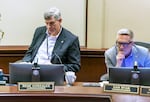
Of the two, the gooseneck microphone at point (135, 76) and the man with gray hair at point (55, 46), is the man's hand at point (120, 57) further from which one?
the gooseneck microphone at point (135, 76)

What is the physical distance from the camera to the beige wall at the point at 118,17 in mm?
4605

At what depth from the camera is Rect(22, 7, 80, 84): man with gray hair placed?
11.6ft

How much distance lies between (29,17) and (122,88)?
2.90m

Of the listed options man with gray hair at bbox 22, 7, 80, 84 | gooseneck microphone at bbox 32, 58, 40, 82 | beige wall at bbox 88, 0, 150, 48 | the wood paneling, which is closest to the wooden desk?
gooseneck microphone at bbox 32, 58, 40, 82

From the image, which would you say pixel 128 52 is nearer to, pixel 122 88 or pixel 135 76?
pixel 135 76

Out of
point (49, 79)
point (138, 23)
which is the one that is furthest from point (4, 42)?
point (49, 79)

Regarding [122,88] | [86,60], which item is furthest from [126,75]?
[86,60]

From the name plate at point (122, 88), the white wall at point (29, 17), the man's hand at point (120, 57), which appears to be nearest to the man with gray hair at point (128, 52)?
the man's hand at point (120, 57)

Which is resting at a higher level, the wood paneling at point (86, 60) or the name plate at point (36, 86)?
the name plate at point (36, 86)

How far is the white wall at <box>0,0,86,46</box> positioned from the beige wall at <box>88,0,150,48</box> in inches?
6.1

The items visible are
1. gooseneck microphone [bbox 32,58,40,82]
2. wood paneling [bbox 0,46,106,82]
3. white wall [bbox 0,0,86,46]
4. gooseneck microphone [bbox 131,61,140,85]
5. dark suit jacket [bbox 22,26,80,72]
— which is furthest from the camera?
white wall [bbox 0,0,86,46]

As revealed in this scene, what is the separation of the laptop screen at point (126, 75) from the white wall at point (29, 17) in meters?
2.47

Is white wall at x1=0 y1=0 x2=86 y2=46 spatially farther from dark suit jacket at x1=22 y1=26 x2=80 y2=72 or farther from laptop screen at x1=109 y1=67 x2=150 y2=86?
laptop screen at x1=109 y1=67 x2=150 y2=86

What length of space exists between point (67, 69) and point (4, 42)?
65.5 inches
